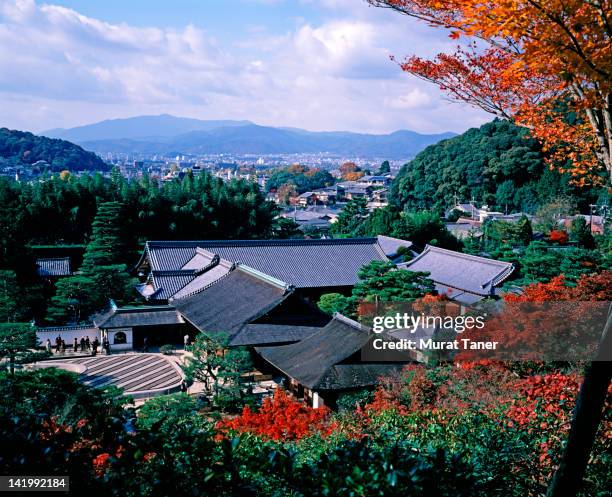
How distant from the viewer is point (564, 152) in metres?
6.54

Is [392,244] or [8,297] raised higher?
[392,244]

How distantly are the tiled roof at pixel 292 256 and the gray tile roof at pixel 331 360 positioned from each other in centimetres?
980

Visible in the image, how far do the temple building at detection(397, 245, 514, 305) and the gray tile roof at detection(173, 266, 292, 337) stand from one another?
696cm

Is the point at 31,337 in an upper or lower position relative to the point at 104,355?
upper

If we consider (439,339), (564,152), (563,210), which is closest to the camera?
(564,152)

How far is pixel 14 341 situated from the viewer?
49.1 ft

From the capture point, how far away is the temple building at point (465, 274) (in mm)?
22781

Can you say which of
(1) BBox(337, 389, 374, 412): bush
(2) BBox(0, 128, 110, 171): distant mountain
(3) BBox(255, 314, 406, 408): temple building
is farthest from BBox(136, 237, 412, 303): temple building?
(2) BBox(0, 128, 110, 171): distant mountain

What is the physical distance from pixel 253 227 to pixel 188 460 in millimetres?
33329

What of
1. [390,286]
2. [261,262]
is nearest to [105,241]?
[261,262]

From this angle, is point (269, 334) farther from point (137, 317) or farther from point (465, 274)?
point (465, 274)

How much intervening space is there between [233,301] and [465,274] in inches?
410

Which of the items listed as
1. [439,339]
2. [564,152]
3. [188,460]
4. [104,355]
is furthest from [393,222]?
[188,460]

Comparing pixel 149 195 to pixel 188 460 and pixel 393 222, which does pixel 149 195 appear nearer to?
pixel 393 222
